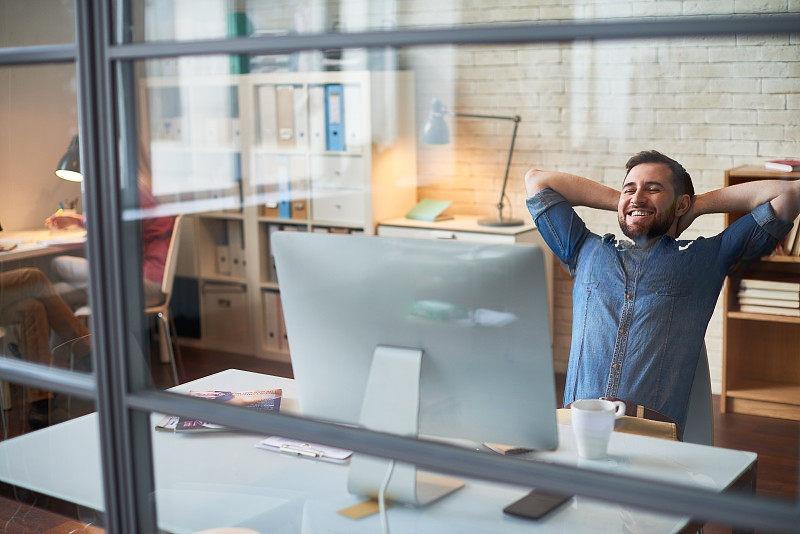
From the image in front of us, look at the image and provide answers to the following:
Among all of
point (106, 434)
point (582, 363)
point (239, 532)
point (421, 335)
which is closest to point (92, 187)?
point (106, 434)

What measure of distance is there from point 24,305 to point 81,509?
1.36ft

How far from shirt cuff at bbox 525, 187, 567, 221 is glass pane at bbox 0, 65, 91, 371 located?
3.62 feet

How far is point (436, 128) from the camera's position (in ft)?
15.8

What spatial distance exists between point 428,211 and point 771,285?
1.38 m

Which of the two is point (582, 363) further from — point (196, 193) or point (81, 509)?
point (196, 193)

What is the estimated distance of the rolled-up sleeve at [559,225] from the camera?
2.24 m

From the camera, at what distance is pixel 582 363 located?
2.09 meters

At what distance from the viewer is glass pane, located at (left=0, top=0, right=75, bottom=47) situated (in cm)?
180

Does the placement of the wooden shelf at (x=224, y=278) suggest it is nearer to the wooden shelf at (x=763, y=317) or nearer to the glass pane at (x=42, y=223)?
the wooden shelf at (x=763, y=317)

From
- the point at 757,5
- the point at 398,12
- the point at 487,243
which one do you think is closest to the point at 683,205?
the point at 487,243

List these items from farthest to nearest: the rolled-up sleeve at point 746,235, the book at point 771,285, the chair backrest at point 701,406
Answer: the book at point 771,285 < the rolled-up sleeve at point 746,235 < the chair backrest at point 701,406

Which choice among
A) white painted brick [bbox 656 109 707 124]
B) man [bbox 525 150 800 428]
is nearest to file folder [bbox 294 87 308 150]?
man [bbox 525 150 800 428]

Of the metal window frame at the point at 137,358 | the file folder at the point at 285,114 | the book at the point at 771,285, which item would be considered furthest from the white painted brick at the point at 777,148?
the metal window frame at the point at 137,358

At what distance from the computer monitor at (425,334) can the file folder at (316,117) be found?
204cm
